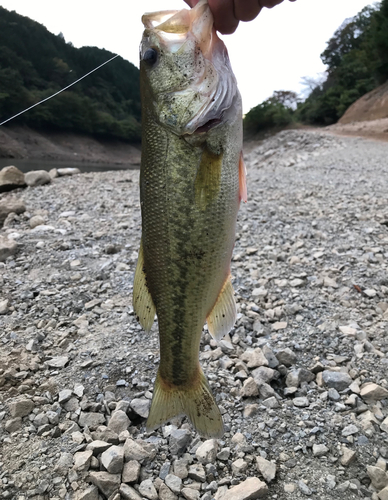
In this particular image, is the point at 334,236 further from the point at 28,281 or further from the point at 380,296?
the point at 28,281

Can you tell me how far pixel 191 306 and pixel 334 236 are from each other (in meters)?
4.46

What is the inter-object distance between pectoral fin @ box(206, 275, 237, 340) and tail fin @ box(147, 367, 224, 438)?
0.92 ft

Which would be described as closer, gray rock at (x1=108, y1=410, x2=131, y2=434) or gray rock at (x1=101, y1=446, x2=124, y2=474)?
gray rock at (x1=101, y1=446, x2=124, y2=474)

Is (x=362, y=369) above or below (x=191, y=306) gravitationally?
below

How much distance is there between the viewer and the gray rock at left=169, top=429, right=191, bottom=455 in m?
2.26

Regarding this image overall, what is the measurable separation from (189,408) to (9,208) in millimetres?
6719

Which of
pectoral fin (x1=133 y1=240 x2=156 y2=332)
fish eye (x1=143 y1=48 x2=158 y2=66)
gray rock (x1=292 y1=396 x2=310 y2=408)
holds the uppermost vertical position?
fish eye (x1=143 y1=48 x2=158 y2=66)

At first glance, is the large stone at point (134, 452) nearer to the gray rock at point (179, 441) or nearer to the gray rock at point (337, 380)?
the gray rock at point (179, 441)

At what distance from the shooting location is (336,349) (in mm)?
3117

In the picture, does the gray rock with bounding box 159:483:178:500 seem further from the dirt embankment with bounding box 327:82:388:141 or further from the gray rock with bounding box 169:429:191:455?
the dirt embankment with bounding box 327:82:388:141

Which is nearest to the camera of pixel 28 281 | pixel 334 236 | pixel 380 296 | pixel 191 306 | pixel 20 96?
pixel 191 306

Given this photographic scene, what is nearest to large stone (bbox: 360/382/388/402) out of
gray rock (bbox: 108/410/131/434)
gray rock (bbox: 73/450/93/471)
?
gray rock (bbox: 108/410/131/434)

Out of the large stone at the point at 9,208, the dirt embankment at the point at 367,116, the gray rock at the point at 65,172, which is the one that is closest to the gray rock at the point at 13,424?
the large stone at the point at 9,208

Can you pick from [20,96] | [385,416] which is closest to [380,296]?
[385,416]
